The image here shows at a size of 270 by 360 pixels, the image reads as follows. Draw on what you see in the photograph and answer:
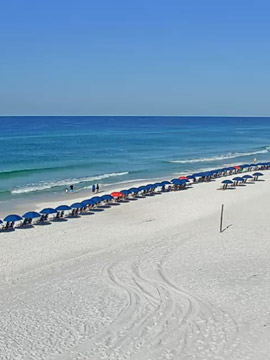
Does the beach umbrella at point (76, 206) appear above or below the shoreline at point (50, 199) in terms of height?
above

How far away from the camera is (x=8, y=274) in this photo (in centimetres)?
1692

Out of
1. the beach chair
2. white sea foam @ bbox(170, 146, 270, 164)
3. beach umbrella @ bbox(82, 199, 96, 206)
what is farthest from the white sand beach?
white sea foam @ bbox(170, 146, 270, 164)

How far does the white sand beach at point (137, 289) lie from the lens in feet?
37.7

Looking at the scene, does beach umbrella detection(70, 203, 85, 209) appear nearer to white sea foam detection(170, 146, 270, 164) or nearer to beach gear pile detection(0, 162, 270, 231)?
beach gear pile detection(0, 162, 270, 231)

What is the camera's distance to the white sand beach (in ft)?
37.7

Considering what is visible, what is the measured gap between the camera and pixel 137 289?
1520 cm

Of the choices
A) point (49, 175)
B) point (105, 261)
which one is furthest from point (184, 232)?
point (49, 175)

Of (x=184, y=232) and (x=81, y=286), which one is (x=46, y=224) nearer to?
(x=184, y=232)

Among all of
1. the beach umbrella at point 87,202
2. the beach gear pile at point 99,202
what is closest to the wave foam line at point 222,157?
the beach gear pile at point 99,202

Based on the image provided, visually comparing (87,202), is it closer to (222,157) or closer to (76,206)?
(76,206)

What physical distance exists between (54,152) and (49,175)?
21.1 m

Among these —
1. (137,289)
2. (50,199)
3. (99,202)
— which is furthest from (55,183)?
(137,289)

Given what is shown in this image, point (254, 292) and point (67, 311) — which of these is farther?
point (254, 292)

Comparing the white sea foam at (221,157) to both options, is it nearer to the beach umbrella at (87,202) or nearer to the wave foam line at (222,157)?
the wave foam line at (222,157)
